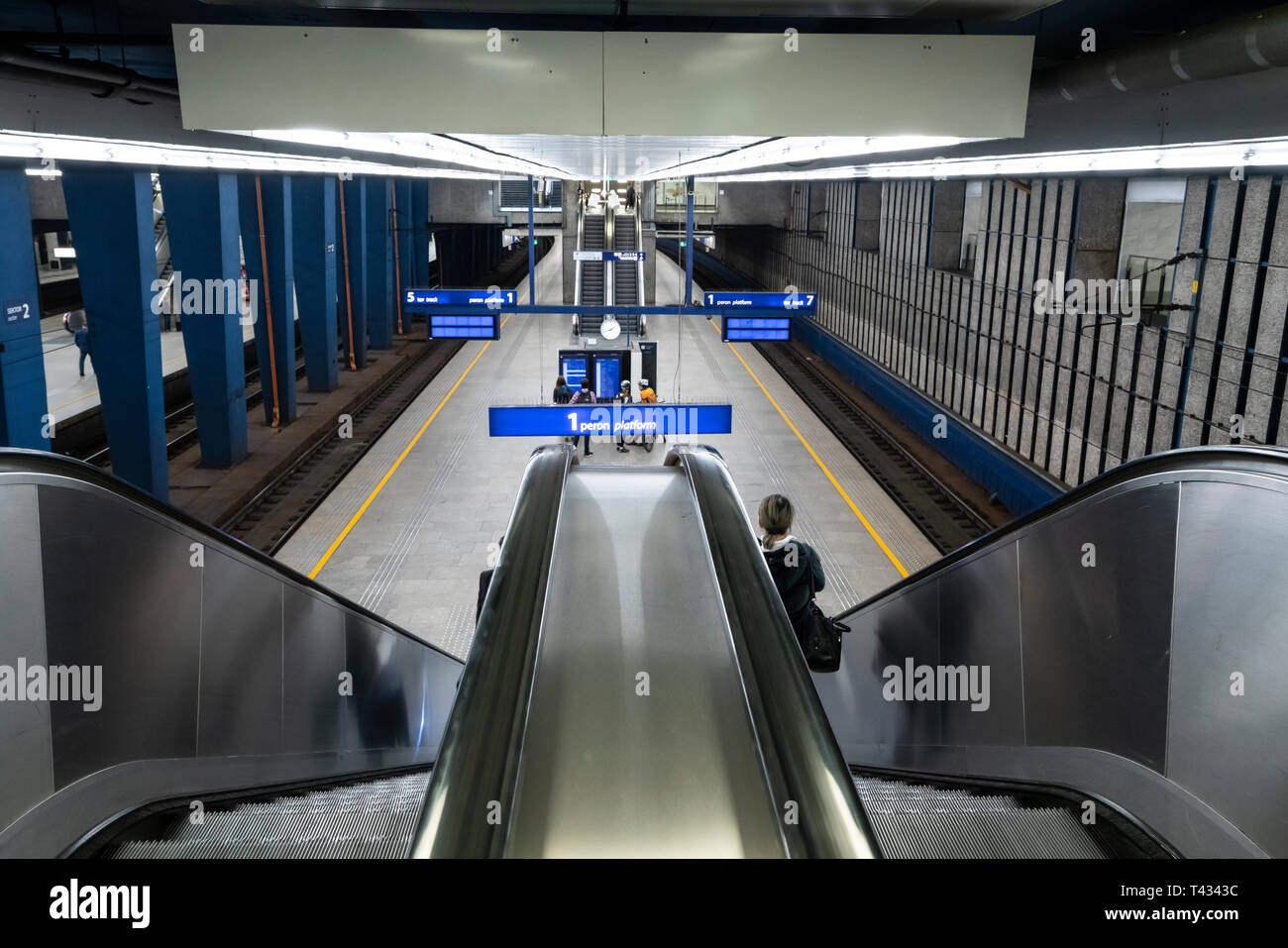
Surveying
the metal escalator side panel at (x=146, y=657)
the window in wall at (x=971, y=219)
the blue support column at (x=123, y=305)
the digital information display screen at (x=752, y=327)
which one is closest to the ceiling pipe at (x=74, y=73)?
the metal escalator side panel at (x=146, y=657)

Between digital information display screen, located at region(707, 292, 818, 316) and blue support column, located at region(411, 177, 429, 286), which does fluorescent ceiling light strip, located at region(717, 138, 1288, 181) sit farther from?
blue support column, located at region(411, 177, 429, 286)

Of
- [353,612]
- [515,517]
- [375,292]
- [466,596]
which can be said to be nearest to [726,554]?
[515,517]

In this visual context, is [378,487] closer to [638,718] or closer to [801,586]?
[801,586]

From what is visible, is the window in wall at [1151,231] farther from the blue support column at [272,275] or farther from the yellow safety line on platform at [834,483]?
the blue support column at [272,275]

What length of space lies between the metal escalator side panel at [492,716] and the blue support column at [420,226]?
27.8 m

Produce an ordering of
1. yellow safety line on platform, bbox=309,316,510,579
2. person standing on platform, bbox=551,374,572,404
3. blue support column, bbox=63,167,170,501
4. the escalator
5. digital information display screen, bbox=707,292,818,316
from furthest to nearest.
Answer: person standing on platform, bbox=551,374,572,404 → digital information display screen, bbox=707,292,818,316 → yellow safety line on platform, bbox=309,316,510,579 → blue support column, bbox=63,167,170,501 → the escalator

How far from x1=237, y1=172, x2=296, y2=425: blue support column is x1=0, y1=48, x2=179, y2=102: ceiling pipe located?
10.5 meters

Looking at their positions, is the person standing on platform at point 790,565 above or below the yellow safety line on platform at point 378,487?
above

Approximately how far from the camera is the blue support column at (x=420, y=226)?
2998 centimetres

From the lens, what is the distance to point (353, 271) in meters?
23.1

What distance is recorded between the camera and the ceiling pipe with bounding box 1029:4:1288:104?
3.29 m

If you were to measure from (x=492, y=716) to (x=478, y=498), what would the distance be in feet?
38.5

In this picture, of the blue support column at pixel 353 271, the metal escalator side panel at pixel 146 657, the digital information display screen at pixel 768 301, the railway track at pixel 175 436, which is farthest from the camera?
the blue support column at pixel 353 271

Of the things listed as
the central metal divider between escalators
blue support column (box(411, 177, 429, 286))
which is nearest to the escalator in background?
blue support column (box(411, 177, 429, 286))
